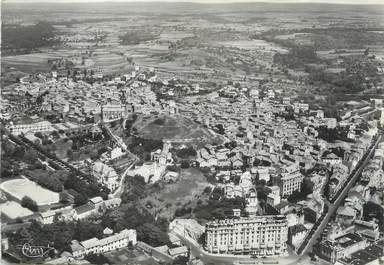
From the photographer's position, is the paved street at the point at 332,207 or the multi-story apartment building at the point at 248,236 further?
the paved street at the point at 332,207

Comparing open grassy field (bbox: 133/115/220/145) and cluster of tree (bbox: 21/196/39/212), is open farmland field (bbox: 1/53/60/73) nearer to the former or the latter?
open grassy field (bbox: 133/115/220/145)

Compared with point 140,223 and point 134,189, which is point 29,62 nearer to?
point 134,189

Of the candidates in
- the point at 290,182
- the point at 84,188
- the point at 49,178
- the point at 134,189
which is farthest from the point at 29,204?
the point at 290,182

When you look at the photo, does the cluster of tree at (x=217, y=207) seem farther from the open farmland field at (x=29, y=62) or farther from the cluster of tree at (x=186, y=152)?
the open farmland field at (x=29, y=62)

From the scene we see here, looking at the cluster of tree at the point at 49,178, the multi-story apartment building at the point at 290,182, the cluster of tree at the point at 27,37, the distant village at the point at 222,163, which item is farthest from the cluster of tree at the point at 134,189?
the cluster of tree at the point at 27,37

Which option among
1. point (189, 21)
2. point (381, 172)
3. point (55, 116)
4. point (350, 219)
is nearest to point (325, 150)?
point (381, 172)

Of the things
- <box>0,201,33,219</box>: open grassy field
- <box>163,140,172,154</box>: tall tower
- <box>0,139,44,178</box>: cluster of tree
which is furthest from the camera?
<box>163,140,172,154</box>: tall tower

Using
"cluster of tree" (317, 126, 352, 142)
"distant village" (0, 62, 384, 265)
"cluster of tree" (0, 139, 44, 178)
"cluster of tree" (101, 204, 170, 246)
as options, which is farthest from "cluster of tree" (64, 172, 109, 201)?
"cluster of tree" (317, 126, 352, 142)
